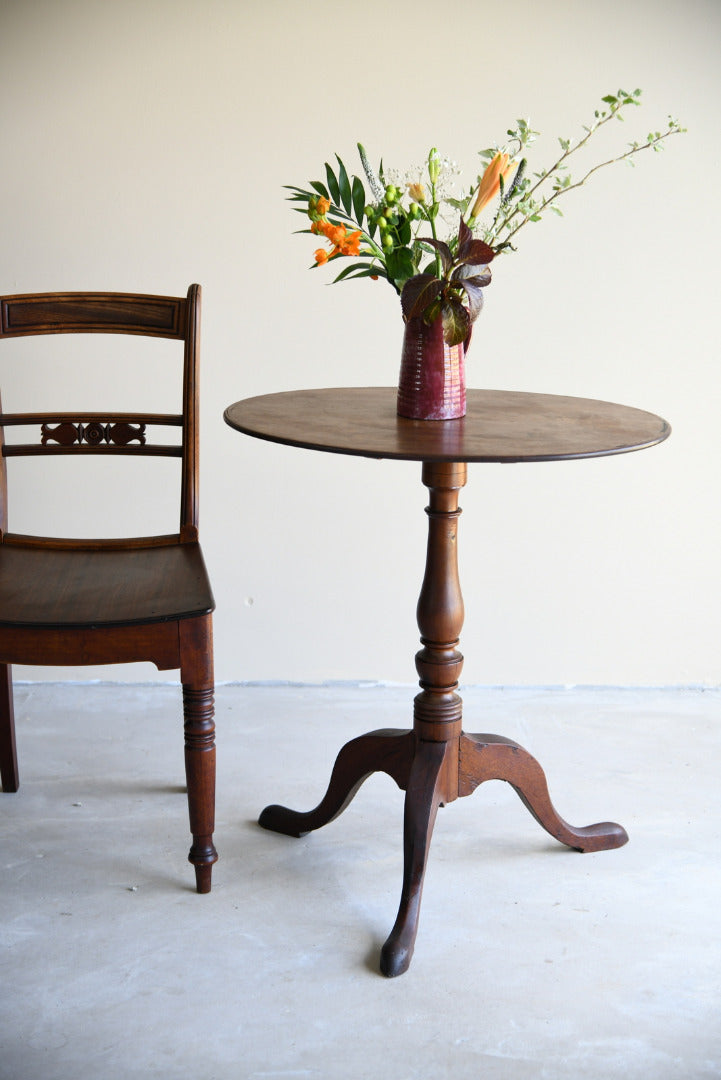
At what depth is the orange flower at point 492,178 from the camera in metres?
1.57

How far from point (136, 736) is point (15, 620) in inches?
35.2

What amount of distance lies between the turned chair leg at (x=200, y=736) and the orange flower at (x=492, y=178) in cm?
78

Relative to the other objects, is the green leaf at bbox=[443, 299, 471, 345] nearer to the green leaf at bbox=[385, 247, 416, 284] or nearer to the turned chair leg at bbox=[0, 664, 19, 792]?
the green leaf at bbox=[385, 247, 416, 284]

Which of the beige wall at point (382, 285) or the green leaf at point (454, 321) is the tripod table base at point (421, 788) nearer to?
the green leaf at point (454, 321)

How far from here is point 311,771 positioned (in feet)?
7.61

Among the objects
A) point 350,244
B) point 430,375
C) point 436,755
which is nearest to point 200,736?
point 436,755

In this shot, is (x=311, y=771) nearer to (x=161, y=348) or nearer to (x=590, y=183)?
(x=161, y=348)

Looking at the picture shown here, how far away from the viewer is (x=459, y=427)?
1677 millimetres

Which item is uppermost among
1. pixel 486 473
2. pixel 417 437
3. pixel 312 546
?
pixel 417 437

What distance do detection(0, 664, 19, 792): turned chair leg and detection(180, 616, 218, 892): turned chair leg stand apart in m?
0.52

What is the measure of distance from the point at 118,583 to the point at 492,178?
908mm

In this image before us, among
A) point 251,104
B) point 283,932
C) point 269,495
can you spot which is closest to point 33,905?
point 283,932

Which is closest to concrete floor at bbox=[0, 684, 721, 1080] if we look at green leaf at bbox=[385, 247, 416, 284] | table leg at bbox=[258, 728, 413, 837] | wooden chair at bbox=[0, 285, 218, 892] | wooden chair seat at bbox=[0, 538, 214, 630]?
table leg at bbox=[258, 728, 413, 837]

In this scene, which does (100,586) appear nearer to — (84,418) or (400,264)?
(84,418)
